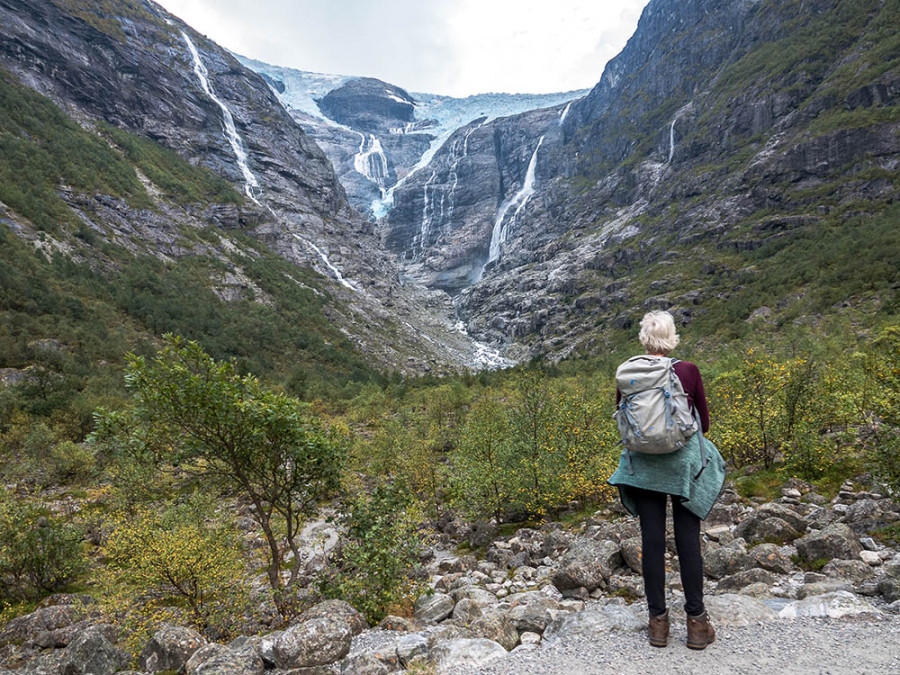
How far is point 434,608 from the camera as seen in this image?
701 centimetres

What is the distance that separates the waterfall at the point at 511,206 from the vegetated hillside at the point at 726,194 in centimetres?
646

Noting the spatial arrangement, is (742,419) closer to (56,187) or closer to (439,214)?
(56,187)

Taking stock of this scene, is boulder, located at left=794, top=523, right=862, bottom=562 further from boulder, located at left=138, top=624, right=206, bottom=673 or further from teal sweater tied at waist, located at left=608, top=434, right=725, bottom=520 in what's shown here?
boulder, located at left=138, top=624, right=206, bottom=673

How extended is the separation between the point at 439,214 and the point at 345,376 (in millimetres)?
142405

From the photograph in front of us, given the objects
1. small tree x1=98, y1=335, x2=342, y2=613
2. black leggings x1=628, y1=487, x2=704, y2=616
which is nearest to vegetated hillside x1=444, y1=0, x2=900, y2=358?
black leggings x1=628, y1=487, x2=704, y2=616

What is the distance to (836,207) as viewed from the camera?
251ft

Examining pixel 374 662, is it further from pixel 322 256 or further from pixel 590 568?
pixel 322 256

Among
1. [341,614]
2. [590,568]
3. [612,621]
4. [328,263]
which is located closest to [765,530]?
[590,568]

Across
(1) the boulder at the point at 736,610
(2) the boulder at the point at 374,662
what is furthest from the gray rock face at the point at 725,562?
(2) the boulder at the point at 374,662

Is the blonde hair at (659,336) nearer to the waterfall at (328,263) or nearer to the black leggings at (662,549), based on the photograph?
the black leggings at (662,549)

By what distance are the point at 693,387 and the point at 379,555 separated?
20.9ft

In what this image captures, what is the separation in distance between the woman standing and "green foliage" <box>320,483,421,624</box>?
16.2 ft

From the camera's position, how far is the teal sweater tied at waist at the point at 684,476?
3.93 m

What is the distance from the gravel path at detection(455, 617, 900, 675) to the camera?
3.55 metres
